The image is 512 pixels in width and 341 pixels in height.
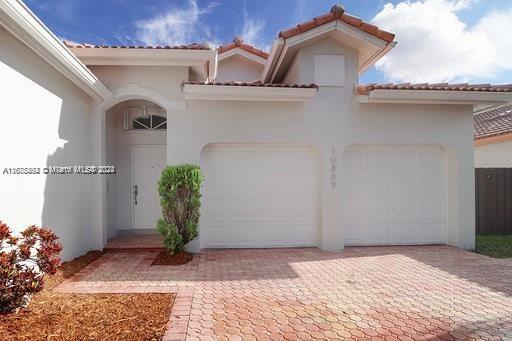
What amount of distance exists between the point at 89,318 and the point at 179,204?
11.2ft

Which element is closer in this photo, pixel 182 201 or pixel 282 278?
pixel 282 278

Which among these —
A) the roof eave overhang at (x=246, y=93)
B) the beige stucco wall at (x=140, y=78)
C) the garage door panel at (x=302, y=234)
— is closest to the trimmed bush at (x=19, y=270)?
the roof eave overhang at (x=246, y=93)

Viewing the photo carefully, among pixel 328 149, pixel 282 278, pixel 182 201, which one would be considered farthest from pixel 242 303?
pixel 328 149

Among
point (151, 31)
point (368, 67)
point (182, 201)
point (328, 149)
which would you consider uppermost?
point (151, 31)

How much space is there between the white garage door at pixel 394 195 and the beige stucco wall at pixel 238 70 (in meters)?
6.65

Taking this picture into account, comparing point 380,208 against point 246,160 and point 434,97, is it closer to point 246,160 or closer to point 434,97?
point 434,97

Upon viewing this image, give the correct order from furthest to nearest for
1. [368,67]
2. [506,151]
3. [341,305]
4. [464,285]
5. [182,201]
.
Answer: [506,151]
[368,67]
[182,201]
[464,285]
[341,305]

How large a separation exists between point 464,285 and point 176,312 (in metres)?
5.07

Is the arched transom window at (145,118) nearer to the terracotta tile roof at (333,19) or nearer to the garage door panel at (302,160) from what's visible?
the garage door panel at (302,160)

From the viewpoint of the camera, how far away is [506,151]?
13148mm

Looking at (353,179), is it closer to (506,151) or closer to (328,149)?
(328,149)

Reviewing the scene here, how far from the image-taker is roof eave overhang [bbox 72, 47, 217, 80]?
7.61 m

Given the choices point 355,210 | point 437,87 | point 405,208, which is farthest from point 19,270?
point 437,87

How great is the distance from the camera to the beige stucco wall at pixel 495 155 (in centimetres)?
1309
